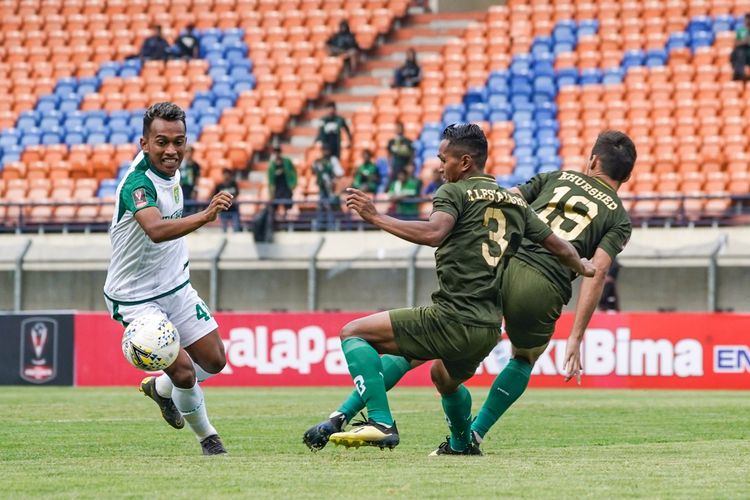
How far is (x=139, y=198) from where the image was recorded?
27.1 feet

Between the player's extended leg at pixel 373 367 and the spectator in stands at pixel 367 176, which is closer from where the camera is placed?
the player's extended leg at pixel 373 367

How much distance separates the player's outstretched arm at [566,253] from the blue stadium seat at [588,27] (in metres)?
20.6

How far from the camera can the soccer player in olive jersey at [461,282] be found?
796 centimetres

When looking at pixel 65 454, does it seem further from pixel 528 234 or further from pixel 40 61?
pixel 40 61

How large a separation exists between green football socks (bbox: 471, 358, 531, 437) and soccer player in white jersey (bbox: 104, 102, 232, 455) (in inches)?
64.5

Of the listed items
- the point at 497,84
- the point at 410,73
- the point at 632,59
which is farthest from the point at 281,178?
the point at 632,59

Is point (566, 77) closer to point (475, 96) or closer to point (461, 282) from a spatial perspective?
point (475, 96)

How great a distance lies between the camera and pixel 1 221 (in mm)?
25453

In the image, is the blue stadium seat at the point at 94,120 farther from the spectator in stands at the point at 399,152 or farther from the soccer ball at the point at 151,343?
the soccer ball at the point at 151,343

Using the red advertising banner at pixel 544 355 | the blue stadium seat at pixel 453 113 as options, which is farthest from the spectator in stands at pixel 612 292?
the blue stadium seat at pixel 453 113

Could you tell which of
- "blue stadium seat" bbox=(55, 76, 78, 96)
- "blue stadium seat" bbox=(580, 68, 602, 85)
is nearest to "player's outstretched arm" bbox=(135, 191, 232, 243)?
"blue stadium seat" bbox=(580, 68, 602, 85)

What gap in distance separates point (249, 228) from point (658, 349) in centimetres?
758

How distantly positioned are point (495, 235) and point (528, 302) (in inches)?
26.5

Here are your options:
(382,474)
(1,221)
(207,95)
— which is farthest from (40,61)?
(382,474)
